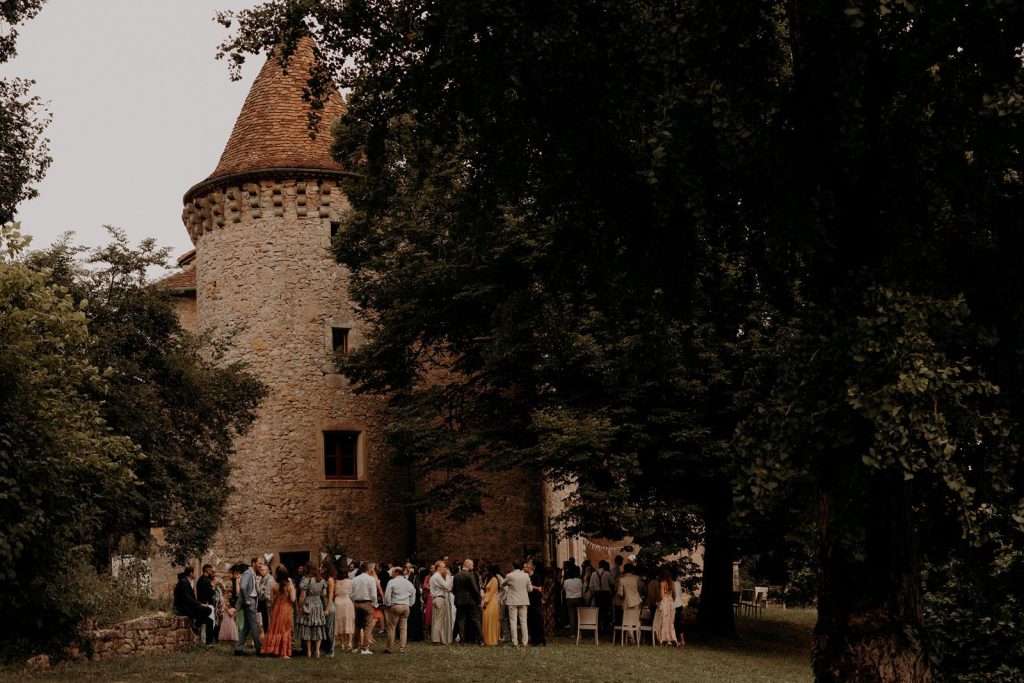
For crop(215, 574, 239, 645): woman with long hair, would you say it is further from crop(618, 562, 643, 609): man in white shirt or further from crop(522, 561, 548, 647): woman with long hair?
crop(618, 562, 643, 609): man in white shirt

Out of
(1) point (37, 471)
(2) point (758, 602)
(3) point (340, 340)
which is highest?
(3) point (340, 340)

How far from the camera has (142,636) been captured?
18.1m

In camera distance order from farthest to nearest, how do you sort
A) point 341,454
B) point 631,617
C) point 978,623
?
point 341,454 → point 631,617 → point 978,623

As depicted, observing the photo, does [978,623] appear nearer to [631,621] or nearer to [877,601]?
[877,601]

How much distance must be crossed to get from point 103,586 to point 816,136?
14.0m

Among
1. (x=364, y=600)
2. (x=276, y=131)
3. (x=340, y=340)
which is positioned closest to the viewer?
(x=364, y=600)

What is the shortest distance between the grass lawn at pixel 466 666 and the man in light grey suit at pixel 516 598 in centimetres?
47

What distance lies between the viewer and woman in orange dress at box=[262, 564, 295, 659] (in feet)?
58.0

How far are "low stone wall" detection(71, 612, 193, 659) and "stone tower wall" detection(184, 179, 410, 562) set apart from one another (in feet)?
38.6

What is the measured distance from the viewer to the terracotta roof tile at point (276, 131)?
32.6 metres

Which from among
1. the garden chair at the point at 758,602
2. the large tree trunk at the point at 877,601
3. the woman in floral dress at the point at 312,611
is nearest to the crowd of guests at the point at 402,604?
the woman in floral dress at the point at 312,611

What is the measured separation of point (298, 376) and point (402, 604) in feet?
46.1

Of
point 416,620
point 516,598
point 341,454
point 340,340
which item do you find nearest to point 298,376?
point 340,340

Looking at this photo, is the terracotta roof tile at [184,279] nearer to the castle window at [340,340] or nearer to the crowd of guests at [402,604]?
the castle window at [340,340]
